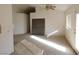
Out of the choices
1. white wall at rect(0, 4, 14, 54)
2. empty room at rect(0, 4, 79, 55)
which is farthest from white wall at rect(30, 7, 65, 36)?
white wall at rect(0, 4, 14, 54)

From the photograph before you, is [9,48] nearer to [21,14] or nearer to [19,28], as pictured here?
[19,28]

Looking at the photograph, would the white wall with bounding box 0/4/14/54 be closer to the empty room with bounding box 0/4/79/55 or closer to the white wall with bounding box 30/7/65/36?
the empty room with bounding box 0/4/79/55

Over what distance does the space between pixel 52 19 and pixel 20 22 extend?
2.14 ft

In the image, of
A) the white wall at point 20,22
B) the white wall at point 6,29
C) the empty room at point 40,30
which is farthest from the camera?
the white wall at point 20,22

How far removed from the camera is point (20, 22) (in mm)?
2707

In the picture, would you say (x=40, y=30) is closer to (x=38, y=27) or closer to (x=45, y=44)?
(x=38, y=27)

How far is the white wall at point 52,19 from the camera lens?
2.54 meters

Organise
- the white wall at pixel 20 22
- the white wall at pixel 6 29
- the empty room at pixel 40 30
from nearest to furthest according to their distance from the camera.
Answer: the white wall at pixel 6 29 → the empty room at pixel 40 30 → the white wall at pixel 20 22

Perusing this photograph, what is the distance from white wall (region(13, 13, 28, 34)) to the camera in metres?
2.60

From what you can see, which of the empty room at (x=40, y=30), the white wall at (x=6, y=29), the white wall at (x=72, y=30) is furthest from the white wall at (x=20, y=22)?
the white wall at (x=72, y=30)

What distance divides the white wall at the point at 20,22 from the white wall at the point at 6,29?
105 millimetres

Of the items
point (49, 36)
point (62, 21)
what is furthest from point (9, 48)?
point (62, 21)

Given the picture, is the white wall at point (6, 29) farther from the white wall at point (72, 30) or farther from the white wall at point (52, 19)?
the white wall at point (72, 30)
